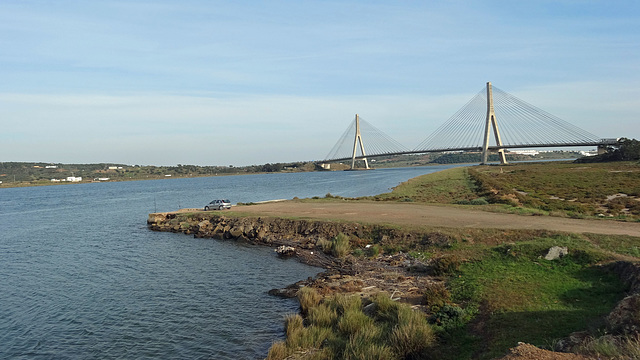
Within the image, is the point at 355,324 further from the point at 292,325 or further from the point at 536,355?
the point at 536,355

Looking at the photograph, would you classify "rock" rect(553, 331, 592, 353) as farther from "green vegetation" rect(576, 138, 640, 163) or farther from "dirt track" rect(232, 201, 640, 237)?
"green vegetation" rect(576, 138, 640, 163)

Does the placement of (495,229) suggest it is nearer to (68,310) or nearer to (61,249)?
(68,310)

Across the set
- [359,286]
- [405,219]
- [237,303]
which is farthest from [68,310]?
[405,219]

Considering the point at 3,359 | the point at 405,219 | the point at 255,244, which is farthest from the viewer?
the point at 255,244

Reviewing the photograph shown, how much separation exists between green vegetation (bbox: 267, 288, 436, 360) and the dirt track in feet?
37.7

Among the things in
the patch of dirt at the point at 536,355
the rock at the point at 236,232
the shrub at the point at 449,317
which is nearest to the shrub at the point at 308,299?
the shrub at the point at 449,317

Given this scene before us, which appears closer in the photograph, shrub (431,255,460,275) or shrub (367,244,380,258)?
shrub (431,255,460,275)

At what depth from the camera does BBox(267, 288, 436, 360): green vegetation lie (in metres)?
10.1

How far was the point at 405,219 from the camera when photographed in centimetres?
2670

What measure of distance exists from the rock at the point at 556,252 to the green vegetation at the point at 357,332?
6.68 metres

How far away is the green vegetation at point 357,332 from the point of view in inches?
399

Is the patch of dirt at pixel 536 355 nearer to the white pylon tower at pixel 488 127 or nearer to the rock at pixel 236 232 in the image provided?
the rock at pixel 236 232

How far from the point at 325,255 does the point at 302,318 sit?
369 inches

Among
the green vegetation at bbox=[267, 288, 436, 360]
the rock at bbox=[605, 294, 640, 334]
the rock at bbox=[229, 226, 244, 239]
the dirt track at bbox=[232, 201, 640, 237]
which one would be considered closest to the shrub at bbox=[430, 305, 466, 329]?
the green vegetation at bbox=[267, 288, 436, 360]
